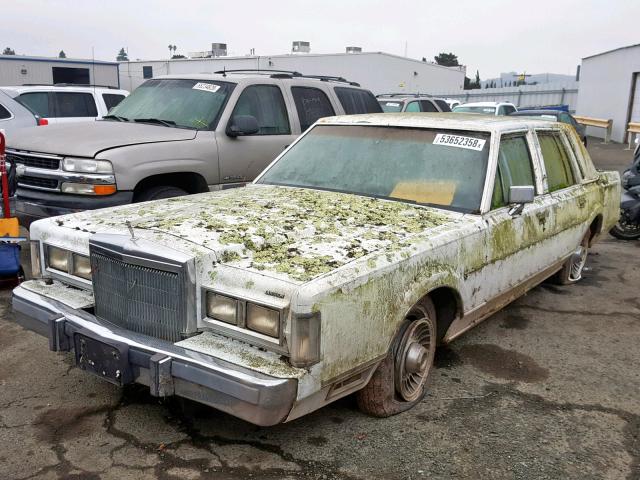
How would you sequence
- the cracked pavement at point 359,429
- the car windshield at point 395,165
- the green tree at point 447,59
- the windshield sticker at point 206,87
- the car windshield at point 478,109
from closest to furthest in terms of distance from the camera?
the cracked pavement at point 359,429, the car windshield at point 395,165, the windshield sticker at point 206,87, the car windshield at point 478,109, the green tree at point 447,59

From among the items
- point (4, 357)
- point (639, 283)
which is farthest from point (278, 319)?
point (639, 283)

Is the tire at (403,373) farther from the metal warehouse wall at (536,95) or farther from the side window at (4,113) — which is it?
the metal warehouse wall at (536,95)

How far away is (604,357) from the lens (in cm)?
466

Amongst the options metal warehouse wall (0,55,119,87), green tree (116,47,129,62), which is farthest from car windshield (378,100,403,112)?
green tree (116,47,129,62)

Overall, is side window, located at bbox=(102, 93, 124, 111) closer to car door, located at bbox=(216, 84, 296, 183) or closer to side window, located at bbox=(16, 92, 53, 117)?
side window, located at bbox=(16, 92, 53, 117)

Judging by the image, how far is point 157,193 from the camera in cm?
605

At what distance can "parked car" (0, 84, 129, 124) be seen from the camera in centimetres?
1109

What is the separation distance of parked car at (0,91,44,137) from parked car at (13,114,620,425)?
5216 millimetres

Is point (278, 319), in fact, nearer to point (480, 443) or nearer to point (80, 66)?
point (480, 443)

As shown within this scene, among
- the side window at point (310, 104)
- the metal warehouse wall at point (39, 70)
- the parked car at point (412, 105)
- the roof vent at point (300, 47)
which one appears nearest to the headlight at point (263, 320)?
the side window at point (310, 104)

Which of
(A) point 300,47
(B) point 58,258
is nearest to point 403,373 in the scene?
(B) point 58,258

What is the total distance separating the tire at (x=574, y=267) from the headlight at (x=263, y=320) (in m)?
4.15

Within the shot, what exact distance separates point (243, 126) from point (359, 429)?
3.98 metres

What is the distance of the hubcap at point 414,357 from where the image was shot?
3531 millimetres
